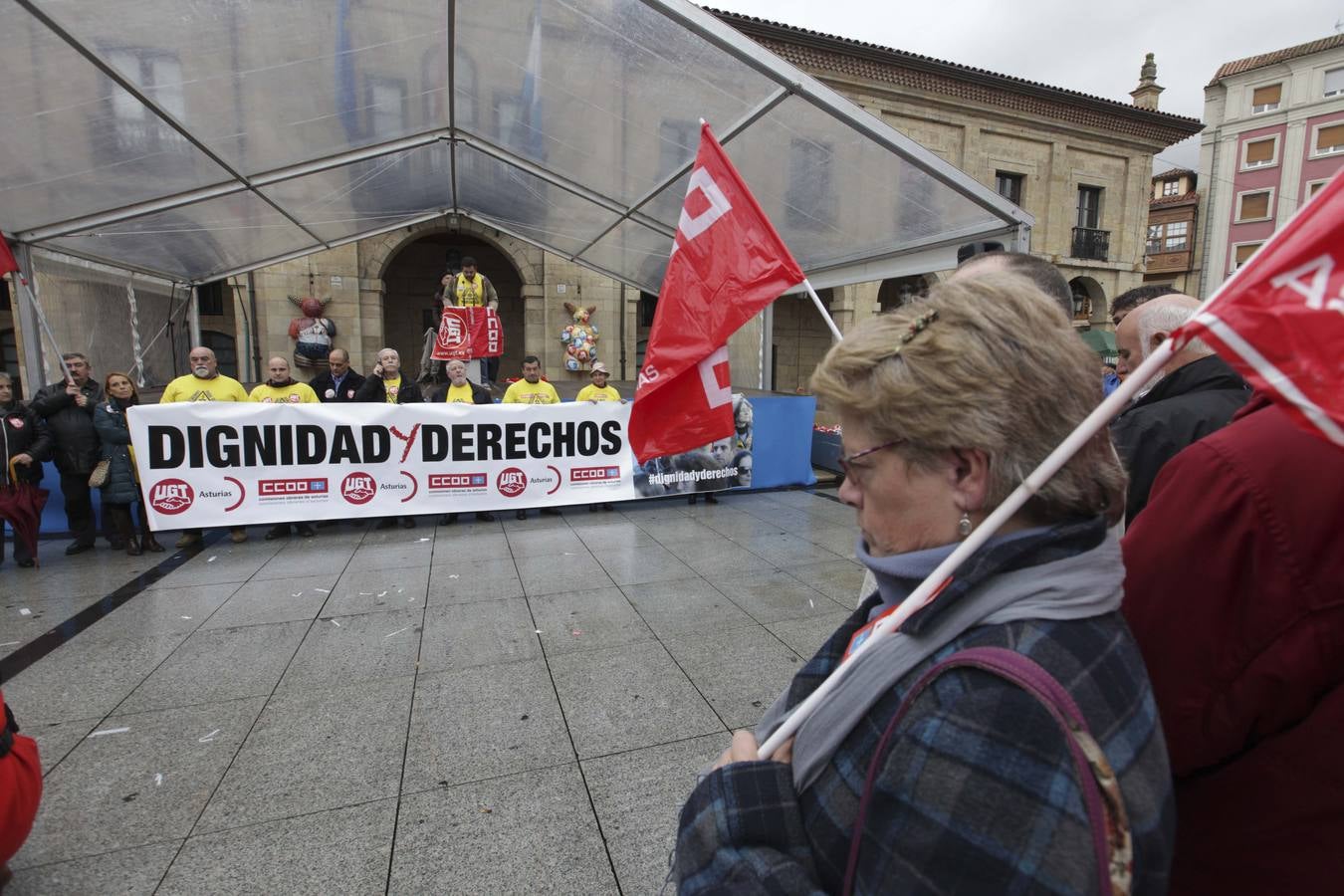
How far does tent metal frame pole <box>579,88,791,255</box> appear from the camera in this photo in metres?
5.87

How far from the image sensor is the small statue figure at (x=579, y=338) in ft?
50.9

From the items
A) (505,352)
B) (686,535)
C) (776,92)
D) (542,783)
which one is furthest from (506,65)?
(505,352)

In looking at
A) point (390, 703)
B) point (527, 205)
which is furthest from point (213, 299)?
point (390, 703)

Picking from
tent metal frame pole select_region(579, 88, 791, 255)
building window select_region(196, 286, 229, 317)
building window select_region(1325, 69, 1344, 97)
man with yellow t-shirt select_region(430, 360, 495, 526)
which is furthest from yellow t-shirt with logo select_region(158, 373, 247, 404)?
building window select_region(1325, 69, 1344, 97)

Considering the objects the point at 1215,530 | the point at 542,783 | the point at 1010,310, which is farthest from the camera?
the point at 542,783

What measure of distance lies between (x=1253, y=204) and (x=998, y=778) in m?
53.6

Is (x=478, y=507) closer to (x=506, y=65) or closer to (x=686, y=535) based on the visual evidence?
(x=686, y=535)

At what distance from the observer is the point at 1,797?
196 centimetres

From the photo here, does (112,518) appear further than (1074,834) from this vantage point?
Yes

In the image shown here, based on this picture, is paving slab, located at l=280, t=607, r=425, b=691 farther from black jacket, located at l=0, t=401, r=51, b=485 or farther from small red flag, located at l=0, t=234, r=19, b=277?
black jacket, located at l=0, t=401, r=51, b=485

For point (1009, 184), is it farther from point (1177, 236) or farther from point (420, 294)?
point (1177, 236)

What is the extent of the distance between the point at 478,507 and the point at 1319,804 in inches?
279

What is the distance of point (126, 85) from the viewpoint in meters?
5.59

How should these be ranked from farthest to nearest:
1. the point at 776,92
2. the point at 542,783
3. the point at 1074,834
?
the point at 776,92, the point at 542,783, the point at 1074,834
